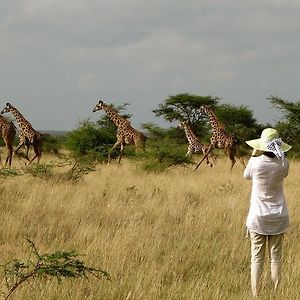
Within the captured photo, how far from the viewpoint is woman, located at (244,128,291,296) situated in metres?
4.30

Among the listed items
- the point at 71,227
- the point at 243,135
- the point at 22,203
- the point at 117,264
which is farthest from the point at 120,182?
the point at 243,135

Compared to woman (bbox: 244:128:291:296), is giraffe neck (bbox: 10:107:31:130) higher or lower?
higher

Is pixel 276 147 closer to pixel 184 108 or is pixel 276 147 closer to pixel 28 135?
pixel 28 135

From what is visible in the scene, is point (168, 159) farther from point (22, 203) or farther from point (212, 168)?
point (22, 203)

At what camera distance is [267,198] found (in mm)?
4320

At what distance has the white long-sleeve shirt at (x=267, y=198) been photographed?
4.30m

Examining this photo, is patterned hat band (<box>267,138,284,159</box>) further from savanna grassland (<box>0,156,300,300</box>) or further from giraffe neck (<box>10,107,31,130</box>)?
giraffe neck (<box>10,107,31,130</box>)

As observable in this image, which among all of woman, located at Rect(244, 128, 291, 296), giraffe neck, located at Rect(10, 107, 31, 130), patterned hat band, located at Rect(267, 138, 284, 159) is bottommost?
woman, located at Rect(244, 128, 291, 296)

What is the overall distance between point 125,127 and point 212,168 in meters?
2.90

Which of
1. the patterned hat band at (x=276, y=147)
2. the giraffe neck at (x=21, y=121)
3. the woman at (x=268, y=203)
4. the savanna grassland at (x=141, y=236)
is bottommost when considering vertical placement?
the savanna grassland at (x=141, y=236)

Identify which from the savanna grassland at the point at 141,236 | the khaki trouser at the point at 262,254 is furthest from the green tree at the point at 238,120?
the khaki trouser at the point at 262,254

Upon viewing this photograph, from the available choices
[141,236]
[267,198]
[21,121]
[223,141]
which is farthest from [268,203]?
[21,121]

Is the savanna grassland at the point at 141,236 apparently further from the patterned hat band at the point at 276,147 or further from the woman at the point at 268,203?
the patterned hat band at the point at 276,147

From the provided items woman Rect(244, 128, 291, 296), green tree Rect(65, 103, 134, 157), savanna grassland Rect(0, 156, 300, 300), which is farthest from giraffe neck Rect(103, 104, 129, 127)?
woman Rect(244, 128, 291, 296)
